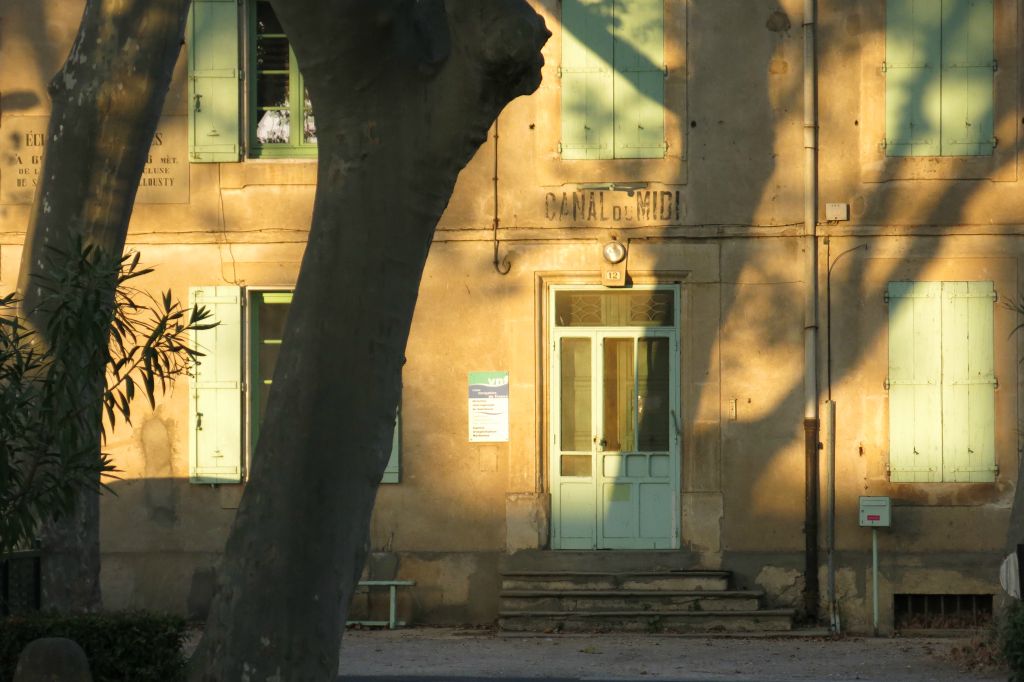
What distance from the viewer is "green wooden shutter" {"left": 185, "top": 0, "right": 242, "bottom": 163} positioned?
14.2 m

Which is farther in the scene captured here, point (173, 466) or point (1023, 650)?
point (173, 466)

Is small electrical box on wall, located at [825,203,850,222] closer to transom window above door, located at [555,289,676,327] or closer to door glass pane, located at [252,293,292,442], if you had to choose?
transom window above door, located at [555,289,676,327]

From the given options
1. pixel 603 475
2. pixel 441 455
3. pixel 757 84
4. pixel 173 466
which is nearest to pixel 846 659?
pixel 603 475

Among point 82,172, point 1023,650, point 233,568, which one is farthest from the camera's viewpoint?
point 82,172

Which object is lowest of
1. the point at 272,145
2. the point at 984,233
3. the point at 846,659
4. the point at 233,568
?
the point at 846,659

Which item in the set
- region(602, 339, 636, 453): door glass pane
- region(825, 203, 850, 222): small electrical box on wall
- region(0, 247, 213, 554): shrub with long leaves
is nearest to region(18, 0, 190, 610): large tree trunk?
region(0, 247, 213, 554): shrub with long leaves

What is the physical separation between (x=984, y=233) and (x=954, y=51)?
1.59m

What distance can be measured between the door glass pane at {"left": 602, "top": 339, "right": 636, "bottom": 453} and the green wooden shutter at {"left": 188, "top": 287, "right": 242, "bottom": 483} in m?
3.24

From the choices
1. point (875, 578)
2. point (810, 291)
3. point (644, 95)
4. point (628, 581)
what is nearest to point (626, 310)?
point (810, 291)

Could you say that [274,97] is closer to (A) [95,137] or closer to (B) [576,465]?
(B) [576,465]

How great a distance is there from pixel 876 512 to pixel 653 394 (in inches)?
84.9

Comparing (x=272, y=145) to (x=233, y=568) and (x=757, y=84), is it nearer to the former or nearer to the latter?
(x=757, y=84)

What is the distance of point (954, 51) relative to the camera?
13820mm

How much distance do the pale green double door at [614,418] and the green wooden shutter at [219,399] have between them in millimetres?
2794
